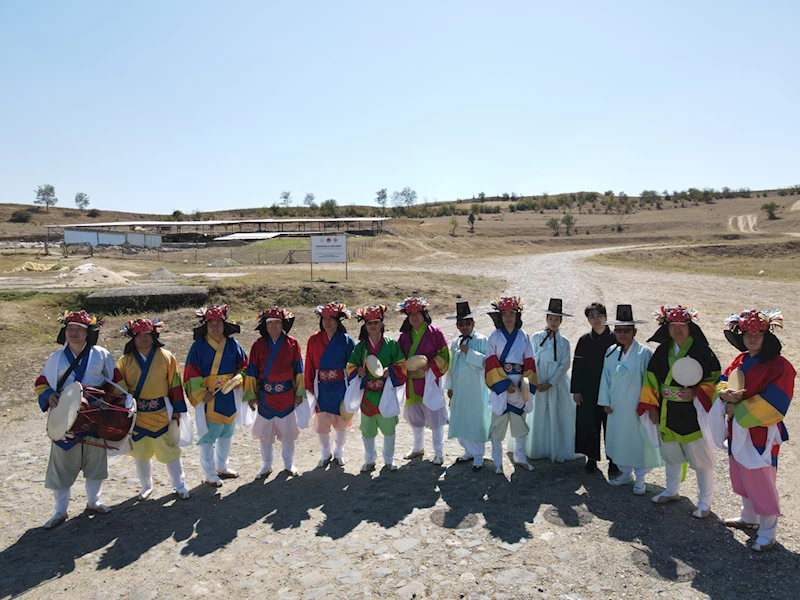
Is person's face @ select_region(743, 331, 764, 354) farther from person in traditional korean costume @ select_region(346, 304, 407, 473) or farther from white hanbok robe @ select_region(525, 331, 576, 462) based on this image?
person in traditional korean costume @ select_region(346, 304, 407, 473)

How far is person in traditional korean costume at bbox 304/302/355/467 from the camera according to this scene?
5.99 metres

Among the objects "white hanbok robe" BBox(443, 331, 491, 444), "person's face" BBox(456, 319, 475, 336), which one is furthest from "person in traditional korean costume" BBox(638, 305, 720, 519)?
"person's face" BBox(456, 319, 475, 336)

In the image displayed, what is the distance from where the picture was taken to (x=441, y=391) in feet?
19.8

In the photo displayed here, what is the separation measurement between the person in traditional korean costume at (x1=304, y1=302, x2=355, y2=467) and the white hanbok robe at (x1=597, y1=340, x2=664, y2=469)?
103 inches

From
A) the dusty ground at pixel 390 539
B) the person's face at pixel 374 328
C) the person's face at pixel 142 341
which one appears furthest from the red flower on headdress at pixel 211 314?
the dusty ground at pixel 390 539

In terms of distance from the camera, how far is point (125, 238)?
4431 cm

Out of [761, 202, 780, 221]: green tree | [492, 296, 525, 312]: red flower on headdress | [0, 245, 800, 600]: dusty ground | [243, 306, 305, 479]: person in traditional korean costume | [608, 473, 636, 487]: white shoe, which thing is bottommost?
[0, 245, 800, 600]: dusty ground

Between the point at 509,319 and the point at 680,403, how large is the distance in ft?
5.62

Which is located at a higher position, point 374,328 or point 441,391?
point 374,328

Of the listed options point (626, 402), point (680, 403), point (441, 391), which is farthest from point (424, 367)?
point (680, 403)

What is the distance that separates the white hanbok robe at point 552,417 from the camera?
19.6 feet

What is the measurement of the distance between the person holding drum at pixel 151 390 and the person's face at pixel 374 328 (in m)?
1.92

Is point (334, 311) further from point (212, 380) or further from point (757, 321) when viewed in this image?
point (757, 321)

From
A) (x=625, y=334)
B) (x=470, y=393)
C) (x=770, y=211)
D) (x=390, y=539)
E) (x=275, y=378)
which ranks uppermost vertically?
(x=770, y=211)
